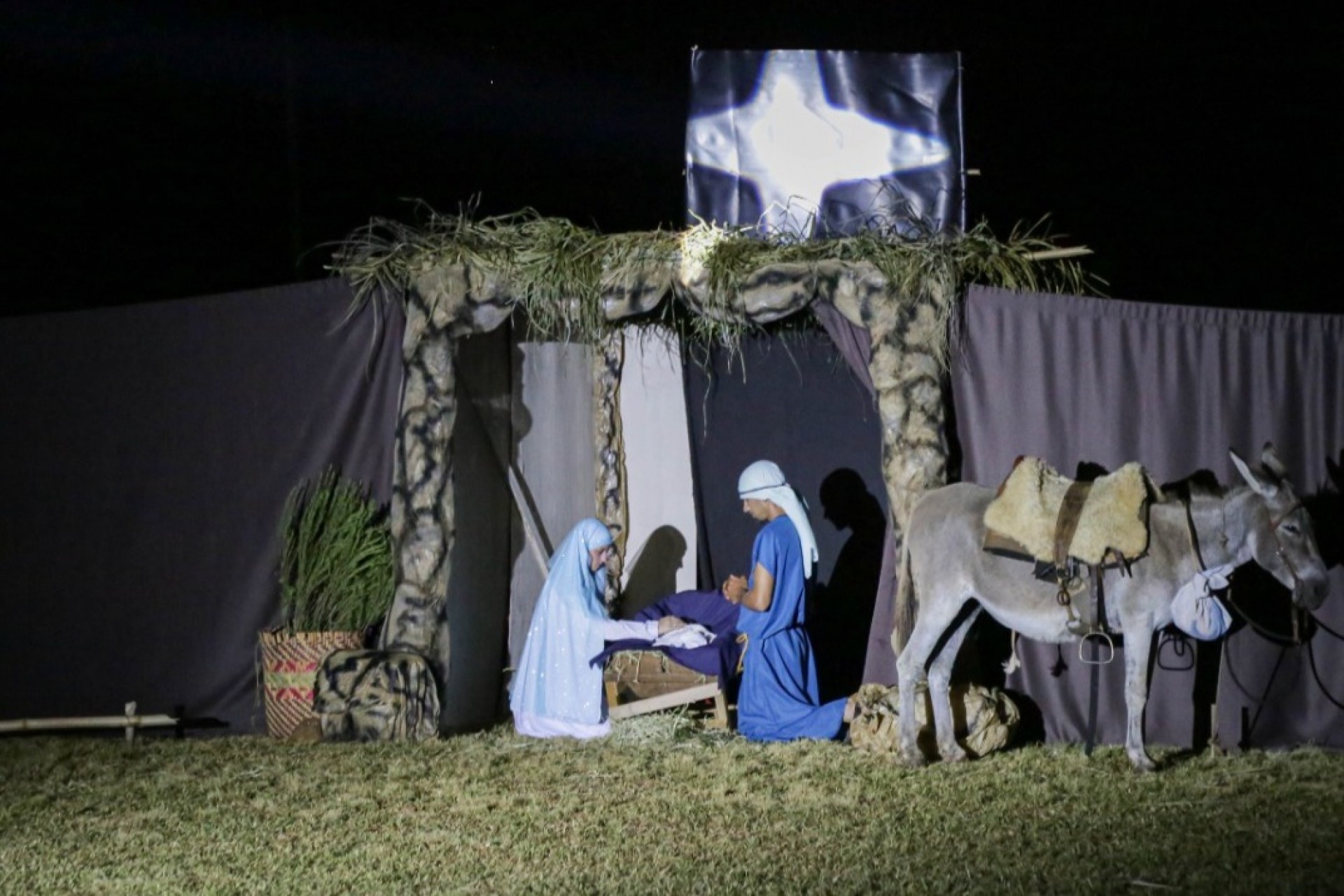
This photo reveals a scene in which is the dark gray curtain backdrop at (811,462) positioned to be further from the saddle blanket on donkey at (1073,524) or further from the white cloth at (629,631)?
the saddle blanket on donkey at (1073,524)

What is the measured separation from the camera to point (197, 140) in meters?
13.8

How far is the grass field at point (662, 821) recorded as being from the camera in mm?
4836

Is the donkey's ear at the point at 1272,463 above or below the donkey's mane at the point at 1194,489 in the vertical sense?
above

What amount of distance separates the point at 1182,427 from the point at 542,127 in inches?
359

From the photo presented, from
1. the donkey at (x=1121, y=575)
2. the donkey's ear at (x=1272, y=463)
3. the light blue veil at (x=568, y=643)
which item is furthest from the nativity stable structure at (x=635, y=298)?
the donkey's ear at (x=1272, y=463)

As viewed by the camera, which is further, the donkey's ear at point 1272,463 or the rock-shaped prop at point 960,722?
the rock-shaped prop at point 960,722

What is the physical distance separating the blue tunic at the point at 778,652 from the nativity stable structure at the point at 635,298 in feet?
1.80

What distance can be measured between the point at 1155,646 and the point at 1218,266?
6398mm

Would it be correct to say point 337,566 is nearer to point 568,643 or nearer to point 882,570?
point 568,643

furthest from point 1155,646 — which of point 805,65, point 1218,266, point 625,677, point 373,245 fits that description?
point 1218,266

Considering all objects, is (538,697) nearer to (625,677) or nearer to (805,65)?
(625,677)

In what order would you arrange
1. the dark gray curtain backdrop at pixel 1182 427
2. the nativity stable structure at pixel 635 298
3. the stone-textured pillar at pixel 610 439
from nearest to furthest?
the dark gray curtain backdrop at pixel 1182 427 → the nativity stable structure at pixel 635 298 → the stone-textured pillar at pixel 610 439

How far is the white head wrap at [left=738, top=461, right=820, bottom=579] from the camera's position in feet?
24.4

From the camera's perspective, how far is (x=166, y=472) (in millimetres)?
8469
